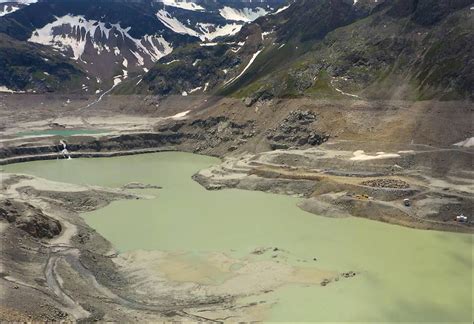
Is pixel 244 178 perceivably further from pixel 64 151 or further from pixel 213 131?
pixel 64 151

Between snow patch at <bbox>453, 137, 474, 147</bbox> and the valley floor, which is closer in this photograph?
the valley floor

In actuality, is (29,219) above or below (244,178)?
above

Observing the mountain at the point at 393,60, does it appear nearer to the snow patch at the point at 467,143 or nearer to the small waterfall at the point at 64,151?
the snow patch at the point at 467,143

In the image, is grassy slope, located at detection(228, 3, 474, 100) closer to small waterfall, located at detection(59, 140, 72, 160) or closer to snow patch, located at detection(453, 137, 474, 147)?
snow patch, located at detection(453, 137, 474, 147)

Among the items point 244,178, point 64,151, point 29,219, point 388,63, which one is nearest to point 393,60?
point 388,63

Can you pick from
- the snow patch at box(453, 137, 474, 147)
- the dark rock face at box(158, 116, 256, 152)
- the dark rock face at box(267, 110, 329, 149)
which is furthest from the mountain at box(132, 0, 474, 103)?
the snow patch at box(453, 137, 474, 147)
